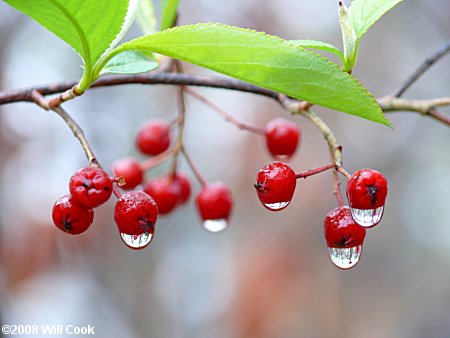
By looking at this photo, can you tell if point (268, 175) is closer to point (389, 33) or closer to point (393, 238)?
point (393, 238)

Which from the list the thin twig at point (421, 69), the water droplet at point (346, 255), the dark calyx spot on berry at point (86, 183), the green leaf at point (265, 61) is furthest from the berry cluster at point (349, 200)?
the thin twig at point (421, 69)

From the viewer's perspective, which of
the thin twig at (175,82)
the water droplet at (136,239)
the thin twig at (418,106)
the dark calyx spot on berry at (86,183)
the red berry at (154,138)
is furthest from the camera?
the red berry at (154,138)

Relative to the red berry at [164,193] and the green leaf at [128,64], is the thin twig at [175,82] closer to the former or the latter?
the green leaf at [128,64]

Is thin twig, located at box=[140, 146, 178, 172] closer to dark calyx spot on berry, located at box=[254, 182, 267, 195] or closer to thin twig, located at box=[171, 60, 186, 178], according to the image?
thin twig, located at box=[171, 60, 186, 178]

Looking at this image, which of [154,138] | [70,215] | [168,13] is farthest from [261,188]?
[154,138]

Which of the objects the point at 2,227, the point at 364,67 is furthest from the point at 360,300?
the point at 2,227

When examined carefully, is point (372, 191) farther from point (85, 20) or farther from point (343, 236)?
point (85, 20)
